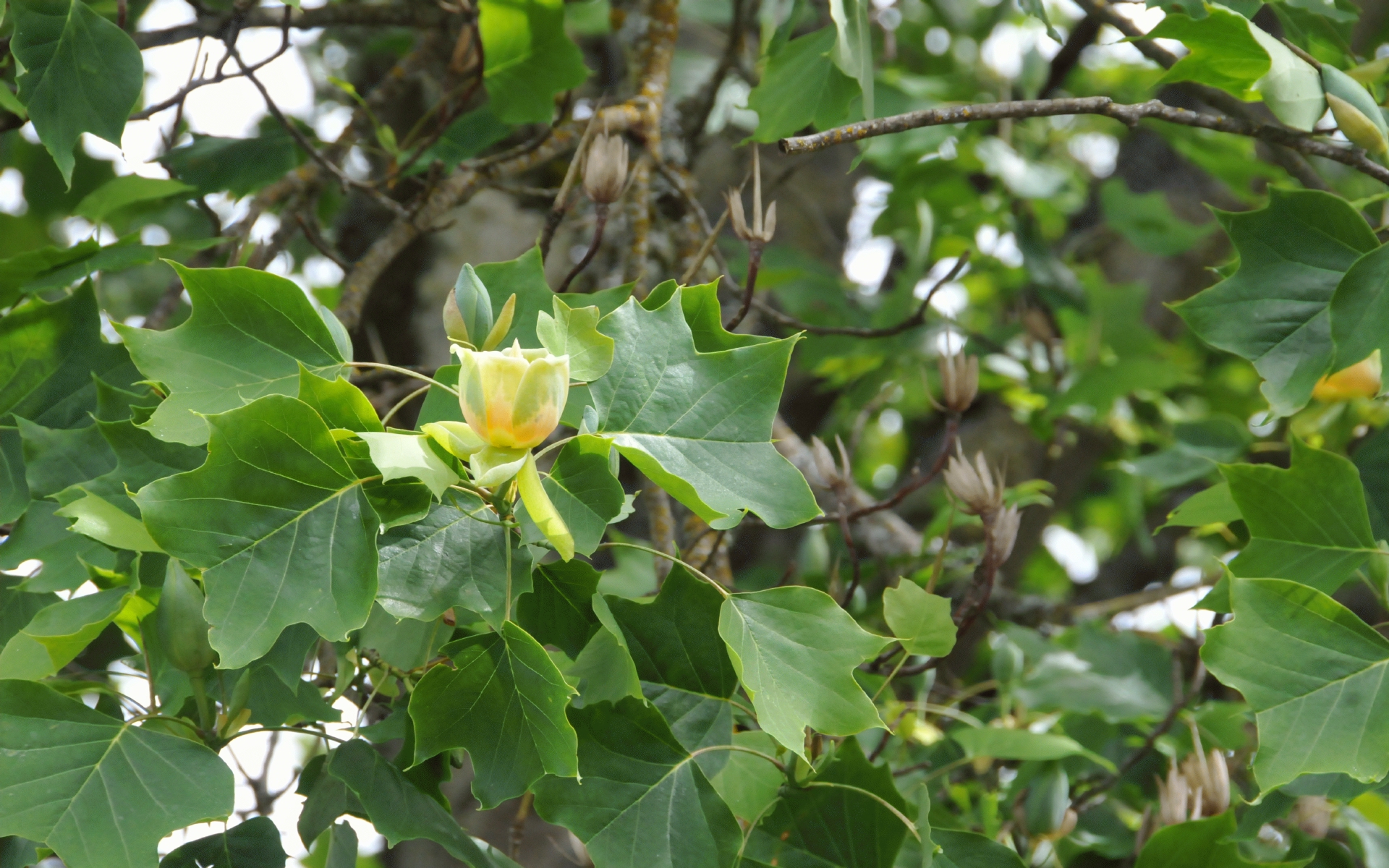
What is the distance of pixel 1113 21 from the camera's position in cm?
145

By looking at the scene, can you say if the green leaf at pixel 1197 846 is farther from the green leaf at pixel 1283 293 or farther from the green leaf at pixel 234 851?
the green leaf at pixel 234 851

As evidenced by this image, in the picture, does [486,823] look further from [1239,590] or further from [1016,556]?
[1239,590]

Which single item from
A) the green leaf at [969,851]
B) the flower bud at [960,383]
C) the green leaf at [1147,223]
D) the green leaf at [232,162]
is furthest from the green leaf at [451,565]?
the green leaf at [1147,223]

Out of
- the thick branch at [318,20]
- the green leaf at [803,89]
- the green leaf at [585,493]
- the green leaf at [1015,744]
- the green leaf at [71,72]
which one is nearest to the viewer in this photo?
the green leaf at [585,493]

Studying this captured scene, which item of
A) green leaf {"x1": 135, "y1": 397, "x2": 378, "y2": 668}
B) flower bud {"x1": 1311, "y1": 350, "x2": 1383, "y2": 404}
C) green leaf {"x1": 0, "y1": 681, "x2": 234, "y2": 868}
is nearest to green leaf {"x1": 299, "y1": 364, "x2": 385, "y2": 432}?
green leaf {"x1": 135, "y1": 397, "x2": 378, "y2": 668}

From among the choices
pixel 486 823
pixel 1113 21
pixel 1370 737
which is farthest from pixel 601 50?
pixel 1370 737

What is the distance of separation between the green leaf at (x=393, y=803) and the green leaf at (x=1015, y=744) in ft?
2.17

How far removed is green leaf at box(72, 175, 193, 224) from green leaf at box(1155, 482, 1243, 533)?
1.50m

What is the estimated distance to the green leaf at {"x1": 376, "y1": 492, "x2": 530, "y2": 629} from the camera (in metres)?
0.82

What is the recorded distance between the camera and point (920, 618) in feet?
3.31

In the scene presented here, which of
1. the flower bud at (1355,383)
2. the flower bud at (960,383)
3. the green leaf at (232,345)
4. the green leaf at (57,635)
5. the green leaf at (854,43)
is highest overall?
the green leaf at (854,43)

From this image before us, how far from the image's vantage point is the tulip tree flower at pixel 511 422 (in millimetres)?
731

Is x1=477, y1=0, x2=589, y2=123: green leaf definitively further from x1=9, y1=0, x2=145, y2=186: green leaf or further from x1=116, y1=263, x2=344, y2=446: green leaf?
x1=116, y1=263, x2=344, y2=446: green leaf

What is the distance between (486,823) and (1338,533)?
164 centimetres
